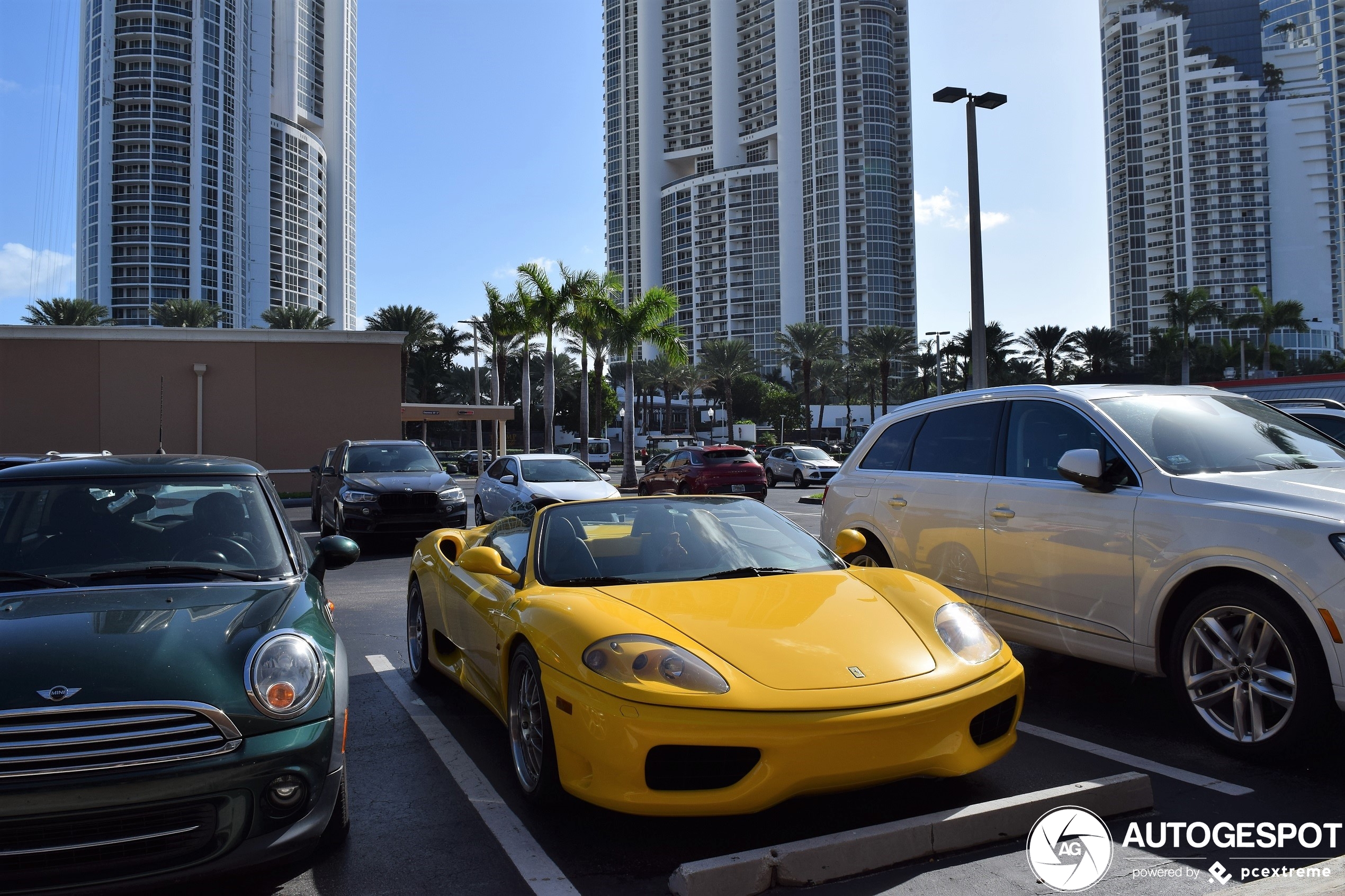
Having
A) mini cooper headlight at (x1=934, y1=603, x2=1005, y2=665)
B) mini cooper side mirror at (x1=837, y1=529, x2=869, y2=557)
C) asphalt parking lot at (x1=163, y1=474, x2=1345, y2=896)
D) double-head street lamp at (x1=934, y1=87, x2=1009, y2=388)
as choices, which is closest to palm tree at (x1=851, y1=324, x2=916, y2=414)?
double-head street lamp at (x1=934, y1=87, x2=1009, y2=388)

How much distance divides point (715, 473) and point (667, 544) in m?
18.3

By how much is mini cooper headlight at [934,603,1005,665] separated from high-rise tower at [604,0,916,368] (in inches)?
4442

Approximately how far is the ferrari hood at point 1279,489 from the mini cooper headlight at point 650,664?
264 cm

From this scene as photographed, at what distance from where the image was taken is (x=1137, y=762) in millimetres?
4016

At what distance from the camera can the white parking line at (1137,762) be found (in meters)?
3.64

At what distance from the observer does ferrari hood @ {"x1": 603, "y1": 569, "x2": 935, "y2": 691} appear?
10.3 feet

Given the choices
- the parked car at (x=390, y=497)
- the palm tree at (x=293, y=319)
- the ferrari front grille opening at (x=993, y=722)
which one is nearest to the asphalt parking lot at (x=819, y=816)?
the ferrari front grille opening at (x=993, y=722)

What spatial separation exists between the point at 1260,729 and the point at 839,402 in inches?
3860

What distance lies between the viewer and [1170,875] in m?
2.95

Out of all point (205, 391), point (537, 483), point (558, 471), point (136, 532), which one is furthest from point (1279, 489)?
point (205, 391)

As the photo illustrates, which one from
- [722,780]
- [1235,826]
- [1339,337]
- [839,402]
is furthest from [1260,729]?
[1339,337]

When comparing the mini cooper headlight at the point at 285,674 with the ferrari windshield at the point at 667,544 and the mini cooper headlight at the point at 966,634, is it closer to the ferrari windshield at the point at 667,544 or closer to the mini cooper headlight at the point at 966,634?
the ferrari windshield at the point at 667,544

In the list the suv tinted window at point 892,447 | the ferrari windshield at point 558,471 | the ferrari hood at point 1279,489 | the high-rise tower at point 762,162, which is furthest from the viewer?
the high-rise tower at point 762,162

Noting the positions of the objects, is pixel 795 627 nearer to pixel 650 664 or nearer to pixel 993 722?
pixel 650 664
